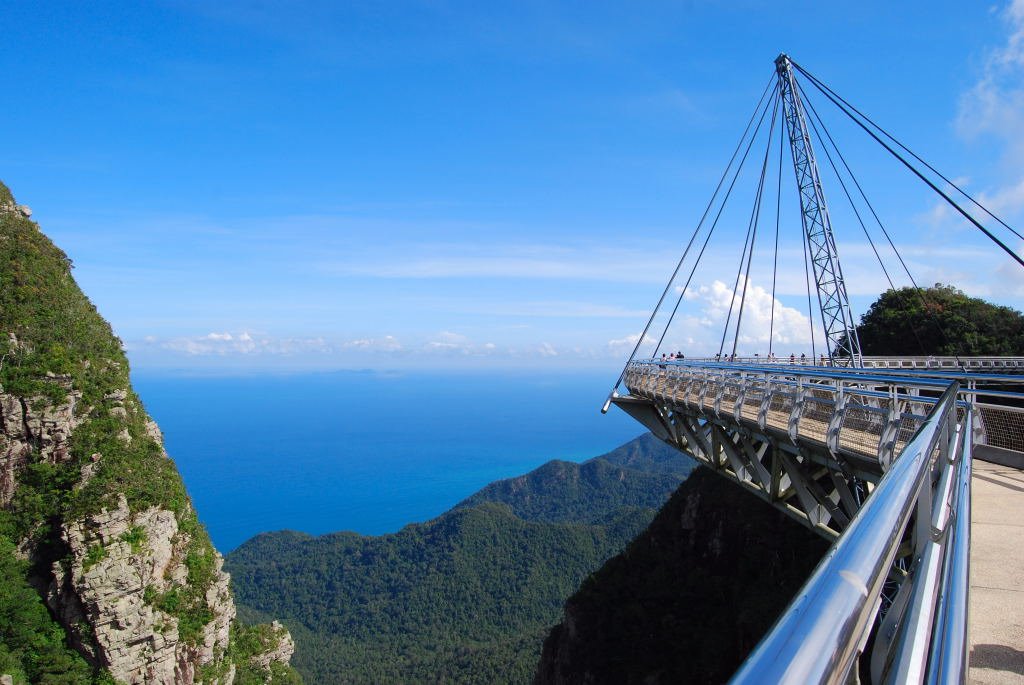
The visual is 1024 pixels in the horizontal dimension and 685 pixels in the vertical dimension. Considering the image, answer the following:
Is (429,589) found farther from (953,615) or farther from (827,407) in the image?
(953,615)

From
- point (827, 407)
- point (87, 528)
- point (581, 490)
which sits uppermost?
point (827, 407)

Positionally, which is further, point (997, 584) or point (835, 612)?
point (997, 584)

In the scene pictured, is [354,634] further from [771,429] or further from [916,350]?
[771,429]

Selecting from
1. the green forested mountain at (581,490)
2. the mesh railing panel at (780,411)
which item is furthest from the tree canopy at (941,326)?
the green forested mountain at (581,490)

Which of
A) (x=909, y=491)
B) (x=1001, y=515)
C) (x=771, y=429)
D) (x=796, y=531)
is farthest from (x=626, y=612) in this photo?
(x=909, y=491)

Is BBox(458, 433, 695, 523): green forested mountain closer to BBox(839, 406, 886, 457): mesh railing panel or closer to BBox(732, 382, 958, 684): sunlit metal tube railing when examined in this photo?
BBox(839, 406, 886, 457): mesh railing panel

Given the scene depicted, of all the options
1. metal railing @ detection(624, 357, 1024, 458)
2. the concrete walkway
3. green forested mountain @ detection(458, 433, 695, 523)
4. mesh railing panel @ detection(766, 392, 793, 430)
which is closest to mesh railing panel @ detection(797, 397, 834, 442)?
metal railing @ detection(624, 357, 1024, 458)

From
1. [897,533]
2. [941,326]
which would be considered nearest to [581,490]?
[941,326]
